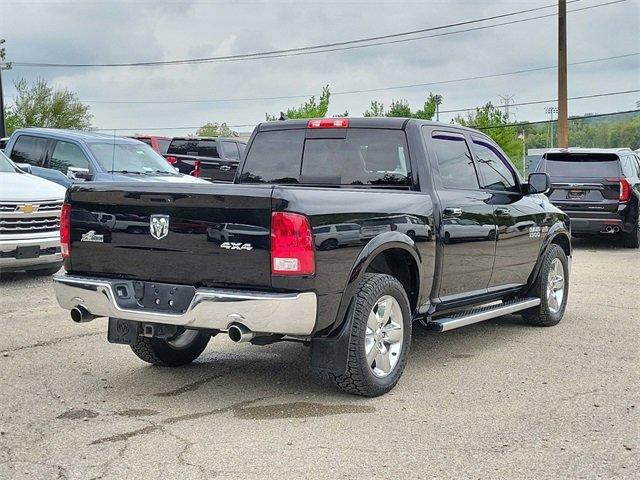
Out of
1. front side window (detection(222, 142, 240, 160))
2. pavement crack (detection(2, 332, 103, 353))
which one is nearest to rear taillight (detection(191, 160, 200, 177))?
front side window (detection(222, 142, 240, 160))

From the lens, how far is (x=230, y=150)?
23.4 meters

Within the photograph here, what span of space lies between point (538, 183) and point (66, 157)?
8.32 metres

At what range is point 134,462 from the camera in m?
4.29

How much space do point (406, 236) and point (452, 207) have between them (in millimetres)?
829

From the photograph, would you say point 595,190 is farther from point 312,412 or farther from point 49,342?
point 312,412

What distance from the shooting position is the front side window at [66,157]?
43.3ft

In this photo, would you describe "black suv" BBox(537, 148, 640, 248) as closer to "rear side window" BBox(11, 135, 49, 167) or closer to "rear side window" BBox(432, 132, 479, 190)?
"rear side window" BBox(432, 132, 479, 190)

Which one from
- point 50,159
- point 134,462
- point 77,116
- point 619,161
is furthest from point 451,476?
point 77,116

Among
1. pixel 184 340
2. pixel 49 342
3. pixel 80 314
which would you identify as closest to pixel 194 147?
pixel 49 342

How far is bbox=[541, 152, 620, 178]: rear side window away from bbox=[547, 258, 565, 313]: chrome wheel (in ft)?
24.2

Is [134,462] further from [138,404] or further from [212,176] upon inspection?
[212,176]

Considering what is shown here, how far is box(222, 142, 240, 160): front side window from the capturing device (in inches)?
916

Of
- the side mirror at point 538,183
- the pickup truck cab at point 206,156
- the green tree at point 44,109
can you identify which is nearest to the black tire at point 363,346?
the side mirror at point 538,183

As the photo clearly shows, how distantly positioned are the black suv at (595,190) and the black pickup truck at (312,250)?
8452 mm
